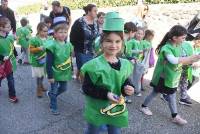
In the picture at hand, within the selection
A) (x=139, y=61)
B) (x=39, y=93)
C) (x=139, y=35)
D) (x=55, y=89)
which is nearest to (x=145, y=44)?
(x=139, y=35)

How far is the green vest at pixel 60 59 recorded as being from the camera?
598 cm

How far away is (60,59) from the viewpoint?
605cm

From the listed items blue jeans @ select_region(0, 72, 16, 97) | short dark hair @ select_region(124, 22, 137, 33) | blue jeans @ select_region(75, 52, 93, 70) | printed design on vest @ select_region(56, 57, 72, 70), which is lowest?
blue jeans @ select_region(0, 72, 16, 97)

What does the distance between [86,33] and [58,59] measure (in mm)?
1056

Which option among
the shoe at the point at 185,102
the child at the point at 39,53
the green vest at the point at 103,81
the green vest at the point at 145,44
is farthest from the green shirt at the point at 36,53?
the green vest at the point at 103,81

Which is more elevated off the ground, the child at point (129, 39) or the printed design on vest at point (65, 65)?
the child at point (129, 39)

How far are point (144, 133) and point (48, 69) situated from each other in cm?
171

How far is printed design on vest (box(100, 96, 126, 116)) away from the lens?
401 cm

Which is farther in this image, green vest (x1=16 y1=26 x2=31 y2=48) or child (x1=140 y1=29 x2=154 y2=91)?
green vest (x1=16 y1=26 x2=31 y2=48)

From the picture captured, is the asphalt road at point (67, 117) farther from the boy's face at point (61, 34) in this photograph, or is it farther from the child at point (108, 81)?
the child at point (108, 81)

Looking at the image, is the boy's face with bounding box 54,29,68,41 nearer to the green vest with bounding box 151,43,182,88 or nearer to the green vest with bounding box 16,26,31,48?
the green vest with bounding box 151,43,182,88

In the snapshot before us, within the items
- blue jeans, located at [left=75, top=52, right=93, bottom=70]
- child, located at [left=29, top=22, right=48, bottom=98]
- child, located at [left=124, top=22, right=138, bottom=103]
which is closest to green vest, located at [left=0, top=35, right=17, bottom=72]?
child, located at [left=29, top=22, right=48, bottom=98]

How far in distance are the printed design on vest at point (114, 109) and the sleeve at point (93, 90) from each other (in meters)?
0.13

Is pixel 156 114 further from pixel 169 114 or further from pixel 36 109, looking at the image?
pixel 36 109
